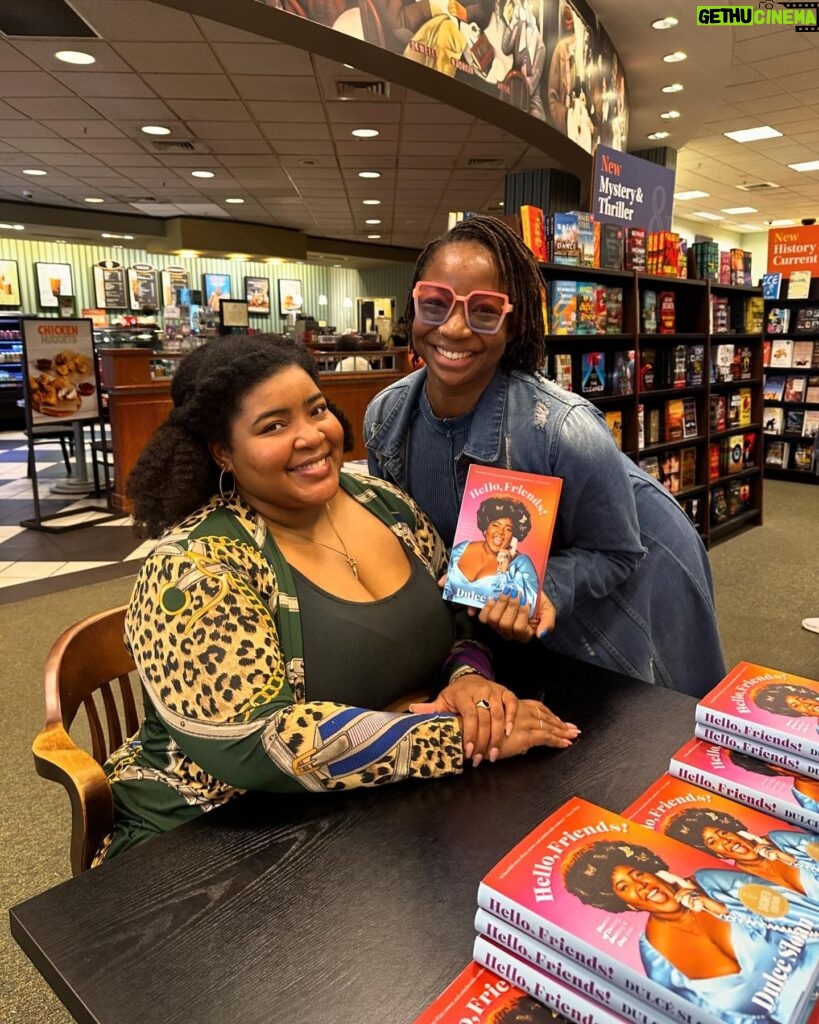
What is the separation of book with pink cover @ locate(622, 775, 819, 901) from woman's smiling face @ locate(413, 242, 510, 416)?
2.75ft

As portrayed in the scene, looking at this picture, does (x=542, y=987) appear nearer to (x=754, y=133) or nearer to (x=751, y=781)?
(x=751, y=781)


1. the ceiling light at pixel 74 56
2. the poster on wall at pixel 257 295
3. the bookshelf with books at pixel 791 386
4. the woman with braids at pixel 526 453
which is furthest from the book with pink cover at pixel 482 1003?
the poster on wall at pixel 257 295

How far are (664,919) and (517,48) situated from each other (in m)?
5.21

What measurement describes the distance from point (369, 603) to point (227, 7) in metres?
3.36

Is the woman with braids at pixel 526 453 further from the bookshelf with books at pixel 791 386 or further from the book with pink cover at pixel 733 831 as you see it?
the bookshelf with books at pixel 791 386

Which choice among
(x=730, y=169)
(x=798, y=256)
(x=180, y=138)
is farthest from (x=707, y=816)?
(x=730, y=169)

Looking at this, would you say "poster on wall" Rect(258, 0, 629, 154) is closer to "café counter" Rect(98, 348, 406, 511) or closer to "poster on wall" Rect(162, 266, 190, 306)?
"café counter" Rect(98, 348, 406, 511)

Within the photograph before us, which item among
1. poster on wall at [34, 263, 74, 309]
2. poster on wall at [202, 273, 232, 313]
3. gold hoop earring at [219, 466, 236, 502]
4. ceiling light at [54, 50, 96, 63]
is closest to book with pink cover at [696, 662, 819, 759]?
gold hoop earring at [219, 466, 236, 502]

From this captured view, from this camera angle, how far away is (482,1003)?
26.6 inches

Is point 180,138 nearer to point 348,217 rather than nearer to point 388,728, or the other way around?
point 348,217

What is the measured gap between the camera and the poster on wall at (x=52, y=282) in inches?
546

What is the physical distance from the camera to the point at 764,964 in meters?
0.59

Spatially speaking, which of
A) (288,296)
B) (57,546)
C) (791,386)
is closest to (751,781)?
(57,546)

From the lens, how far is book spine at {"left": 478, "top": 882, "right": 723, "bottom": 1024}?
22.6 inches
